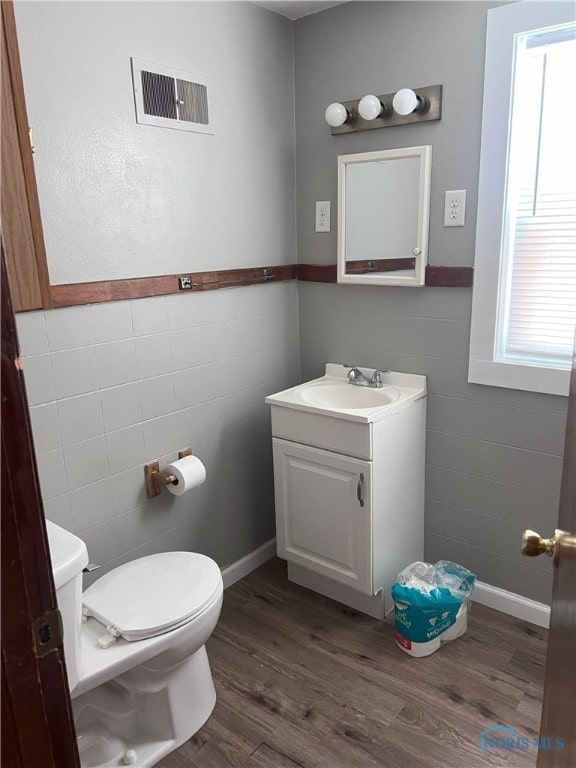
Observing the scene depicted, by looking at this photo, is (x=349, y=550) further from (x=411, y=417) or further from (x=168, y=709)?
(x=168, y=709)

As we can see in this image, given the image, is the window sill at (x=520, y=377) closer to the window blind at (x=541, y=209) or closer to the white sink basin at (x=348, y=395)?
the window blind at (x=541, y=209)

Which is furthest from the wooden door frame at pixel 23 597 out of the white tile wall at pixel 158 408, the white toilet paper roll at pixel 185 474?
the white toilet paper roll at pixel 185 474

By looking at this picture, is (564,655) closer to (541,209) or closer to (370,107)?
(541,209)

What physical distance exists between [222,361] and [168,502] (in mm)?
585

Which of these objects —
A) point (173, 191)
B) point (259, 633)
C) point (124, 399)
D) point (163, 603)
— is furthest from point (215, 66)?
point (259, 633)

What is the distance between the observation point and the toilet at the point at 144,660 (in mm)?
1539

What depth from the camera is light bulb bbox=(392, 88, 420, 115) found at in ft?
6.53

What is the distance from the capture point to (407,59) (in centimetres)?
207

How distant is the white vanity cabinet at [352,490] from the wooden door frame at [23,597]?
4.61ft

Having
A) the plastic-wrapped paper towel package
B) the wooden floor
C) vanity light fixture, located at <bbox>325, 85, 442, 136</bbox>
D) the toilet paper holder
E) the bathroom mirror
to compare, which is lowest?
the wooden floor

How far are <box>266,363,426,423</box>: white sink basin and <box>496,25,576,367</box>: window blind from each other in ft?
1.27

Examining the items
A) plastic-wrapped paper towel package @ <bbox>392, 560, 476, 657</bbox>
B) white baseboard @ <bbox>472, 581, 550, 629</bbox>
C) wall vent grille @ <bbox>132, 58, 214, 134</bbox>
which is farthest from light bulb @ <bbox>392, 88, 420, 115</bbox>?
white baseboard @ <bbox>472, 581, 550, 629</bbox>

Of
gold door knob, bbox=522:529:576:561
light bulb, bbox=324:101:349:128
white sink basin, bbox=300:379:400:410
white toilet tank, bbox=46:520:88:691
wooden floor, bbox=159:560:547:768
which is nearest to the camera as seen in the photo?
gold door knob, bbox=522:529:576:561

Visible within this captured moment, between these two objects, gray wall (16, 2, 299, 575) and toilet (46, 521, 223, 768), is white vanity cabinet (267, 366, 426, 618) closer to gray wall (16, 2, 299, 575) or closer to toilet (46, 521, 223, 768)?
gray wall (16, 2, 299, 575)
